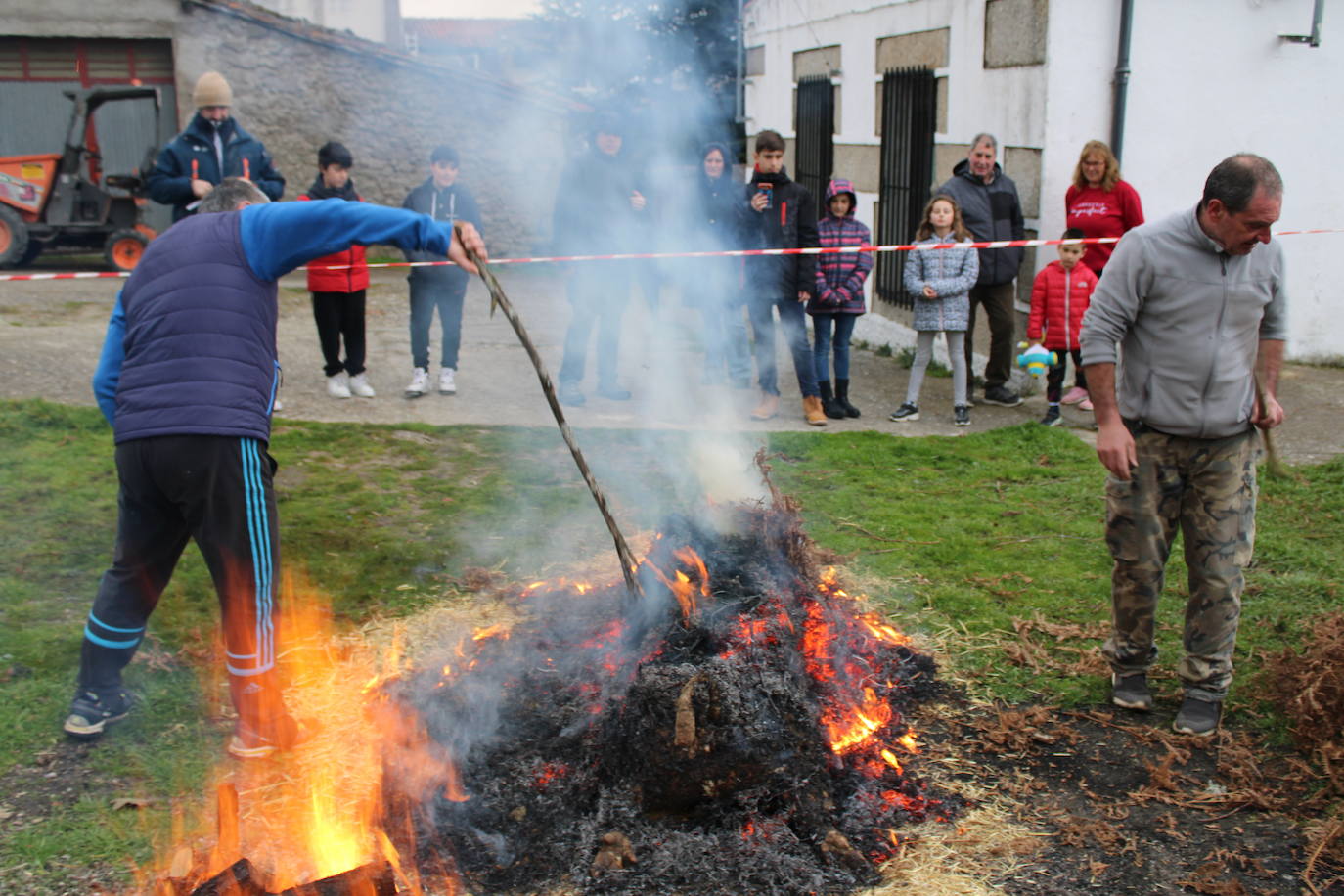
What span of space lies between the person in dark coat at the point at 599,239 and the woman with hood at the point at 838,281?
1482 millimetres

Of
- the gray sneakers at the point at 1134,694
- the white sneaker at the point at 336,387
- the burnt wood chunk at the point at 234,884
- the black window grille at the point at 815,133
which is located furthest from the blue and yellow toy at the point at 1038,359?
the burnt wood chunk at the point at 234,884

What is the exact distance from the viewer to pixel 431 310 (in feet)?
29.5

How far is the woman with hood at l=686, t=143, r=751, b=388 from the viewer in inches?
355

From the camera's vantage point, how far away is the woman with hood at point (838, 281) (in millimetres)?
8688

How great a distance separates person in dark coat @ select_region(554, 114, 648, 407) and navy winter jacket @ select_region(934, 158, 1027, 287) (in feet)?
Answer: 8.16

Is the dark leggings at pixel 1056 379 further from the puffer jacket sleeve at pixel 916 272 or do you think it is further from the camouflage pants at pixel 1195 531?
the camouflage pants at pixel 1195 531

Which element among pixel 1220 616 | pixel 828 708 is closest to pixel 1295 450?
pixel 1220 616

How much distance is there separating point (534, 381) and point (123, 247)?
27.5 feet

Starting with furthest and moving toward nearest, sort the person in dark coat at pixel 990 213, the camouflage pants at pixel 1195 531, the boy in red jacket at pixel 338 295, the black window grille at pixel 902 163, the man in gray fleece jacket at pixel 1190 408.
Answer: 1. the black window grille at pixel 902 163
2. the person in dark coat at pixel 990 213
3. the boy in red jacket at pixel 338 295
4. the camouflage pants at pixel 1195 531
5. the man in gray fleece jacket at pixel 1190 408

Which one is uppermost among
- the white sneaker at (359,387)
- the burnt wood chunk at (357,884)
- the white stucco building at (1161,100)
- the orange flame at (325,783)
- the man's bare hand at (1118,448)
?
the white stucco building at (1161,100)

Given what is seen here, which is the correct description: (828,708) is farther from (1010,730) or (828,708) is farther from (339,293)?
(339,293)

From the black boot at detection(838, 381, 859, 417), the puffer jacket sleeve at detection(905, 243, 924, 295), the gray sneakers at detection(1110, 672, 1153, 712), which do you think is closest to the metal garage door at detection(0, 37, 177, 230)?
the black boot at detection(838, 381, 859, 417)

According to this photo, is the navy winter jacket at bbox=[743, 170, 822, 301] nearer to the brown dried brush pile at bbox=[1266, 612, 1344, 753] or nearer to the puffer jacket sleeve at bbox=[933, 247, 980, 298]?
the puffer jacket sleeve at bbox=[933, 247, 980, 298]

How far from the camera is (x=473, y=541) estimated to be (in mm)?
6211
